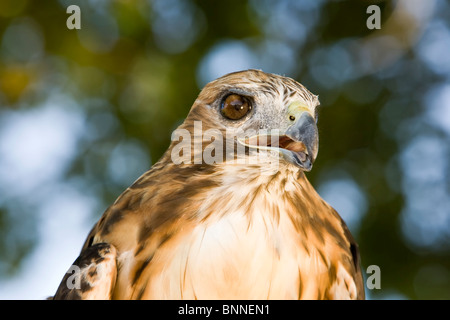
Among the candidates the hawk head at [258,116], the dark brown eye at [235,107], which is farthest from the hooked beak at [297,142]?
the dark brown eye at [235,107]

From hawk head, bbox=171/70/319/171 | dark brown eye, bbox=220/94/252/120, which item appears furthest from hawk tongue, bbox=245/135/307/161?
dark brown eye, bbox=220/94/252/120

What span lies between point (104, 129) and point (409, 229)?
9.68 ft

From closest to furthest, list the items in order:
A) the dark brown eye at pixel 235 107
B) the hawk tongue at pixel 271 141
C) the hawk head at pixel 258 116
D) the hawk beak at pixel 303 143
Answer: the hawk beak at pixel 303 143 → the hawk head at pixel 258 116 → the hawk tongue at pixel 271 141 → the dark brown eye at pixel 235 107

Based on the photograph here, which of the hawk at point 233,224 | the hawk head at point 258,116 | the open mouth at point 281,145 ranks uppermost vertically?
the hawk head at point 258,116

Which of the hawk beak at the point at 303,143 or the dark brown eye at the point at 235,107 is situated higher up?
the dark brown eye at the point at 235,107

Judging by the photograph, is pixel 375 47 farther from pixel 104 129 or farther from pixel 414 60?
pixel 104 129

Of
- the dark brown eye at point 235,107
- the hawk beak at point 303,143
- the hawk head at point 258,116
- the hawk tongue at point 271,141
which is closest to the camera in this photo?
the hawk beak at point 303,143

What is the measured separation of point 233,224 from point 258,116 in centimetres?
57

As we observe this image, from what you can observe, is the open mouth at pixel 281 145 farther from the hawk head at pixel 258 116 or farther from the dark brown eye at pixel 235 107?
the dark brown eye at pixel 235 107

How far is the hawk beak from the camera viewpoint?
268cm

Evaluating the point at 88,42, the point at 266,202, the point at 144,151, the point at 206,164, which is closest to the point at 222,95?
the point at 206,164

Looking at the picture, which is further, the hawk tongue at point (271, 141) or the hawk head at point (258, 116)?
the hawk tongue at point (271, 141)

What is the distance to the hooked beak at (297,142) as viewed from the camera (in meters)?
2.69

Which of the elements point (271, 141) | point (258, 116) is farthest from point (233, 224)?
point (258, 116)
